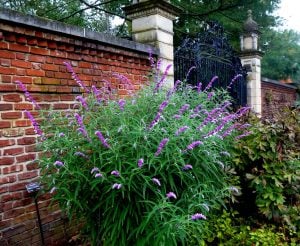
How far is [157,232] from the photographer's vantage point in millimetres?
2139

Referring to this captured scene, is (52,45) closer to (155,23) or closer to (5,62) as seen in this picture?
(5,62)

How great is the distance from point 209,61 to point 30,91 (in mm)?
4497

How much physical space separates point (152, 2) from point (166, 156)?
320 centimetres

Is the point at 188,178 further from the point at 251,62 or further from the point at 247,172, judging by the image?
the point at 251,62

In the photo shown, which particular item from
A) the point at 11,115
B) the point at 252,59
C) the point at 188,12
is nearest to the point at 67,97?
the point at 11,115

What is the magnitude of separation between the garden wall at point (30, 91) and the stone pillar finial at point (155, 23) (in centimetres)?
130

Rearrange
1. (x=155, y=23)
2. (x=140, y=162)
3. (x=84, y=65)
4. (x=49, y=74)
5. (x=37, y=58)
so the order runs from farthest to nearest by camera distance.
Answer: (x=155, y=23) → (x=84, y=65) → (x=49, y=74) → (x=37, y=58) → (x=140, y=162)

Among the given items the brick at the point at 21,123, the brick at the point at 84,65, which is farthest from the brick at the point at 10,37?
the brick at the point at 84,65

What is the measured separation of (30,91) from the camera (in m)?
3.11

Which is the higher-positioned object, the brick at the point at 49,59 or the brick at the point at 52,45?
the brick at the point at 52,45

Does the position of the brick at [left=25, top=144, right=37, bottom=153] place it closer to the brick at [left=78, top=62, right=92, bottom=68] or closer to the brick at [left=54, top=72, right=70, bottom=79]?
the brick at [left=54, top=72, right=70, bottom=79]

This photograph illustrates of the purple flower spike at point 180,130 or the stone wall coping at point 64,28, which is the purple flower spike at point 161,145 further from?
the stone wall coping at point 64,28

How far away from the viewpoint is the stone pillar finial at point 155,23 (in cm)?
480

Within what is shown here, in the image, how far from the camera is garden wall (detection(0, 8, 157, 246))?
288cm
